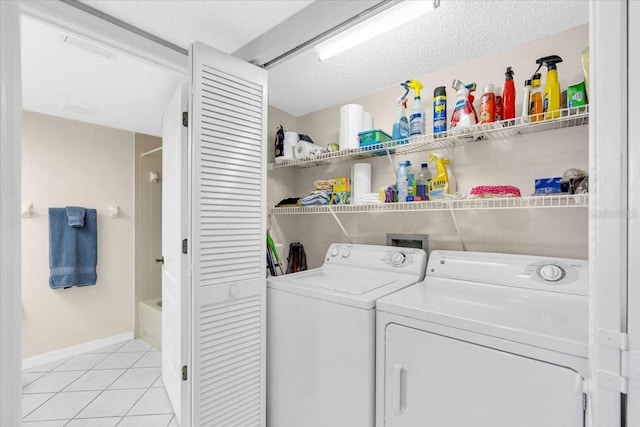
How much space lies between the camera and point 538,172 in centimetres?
158

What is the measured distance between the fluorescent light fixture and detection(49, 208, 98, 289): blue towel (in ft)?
9.86

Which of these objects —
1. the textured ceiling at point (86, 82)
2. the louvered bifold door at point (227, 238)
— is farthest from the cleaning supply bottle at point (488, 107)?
the textured ceiling at point (86, 82)

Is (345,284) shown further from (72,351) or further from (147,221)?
(72,351)

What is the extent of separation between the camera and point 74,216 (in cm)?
288

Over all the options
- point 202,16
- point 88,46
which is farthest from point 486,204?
point 88,46

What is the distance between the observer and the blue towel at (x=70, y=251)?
284 centimetres

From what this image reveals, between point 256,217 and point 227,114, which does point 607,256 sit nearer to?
point 256,217

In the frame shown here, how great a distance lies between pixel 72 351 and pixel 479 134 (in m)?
4.13

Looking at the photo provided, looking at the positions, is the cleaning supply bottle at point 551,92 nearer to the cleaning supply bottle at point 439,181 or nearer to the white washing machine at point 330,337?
the cleaning supply bottle at point 439,181

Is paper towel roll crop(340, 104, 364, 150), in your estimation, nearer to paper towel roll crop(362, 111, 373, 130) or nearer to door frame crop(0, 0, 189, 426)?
paper towel roll crop(362, 111, 373, 130)

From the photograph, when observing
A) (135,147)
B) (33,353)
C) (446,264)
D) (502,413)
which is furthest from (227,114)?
(33,353)

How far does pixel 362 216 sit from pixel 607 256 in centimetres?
160

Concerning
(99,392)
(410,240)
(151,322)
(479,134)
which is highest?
(479,134)

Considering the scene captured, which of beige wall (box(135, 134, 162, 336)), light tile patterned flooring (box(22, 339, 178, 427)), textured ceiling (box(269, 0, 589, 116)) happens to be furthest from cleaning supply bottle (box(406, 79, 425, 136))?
beige wall (box(135, 134, 162, 336))
